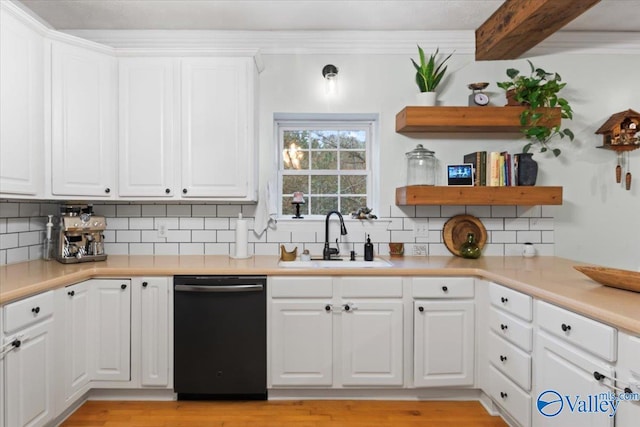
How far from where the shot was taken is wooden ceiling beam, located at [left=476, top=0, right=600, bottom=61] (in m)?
2.26

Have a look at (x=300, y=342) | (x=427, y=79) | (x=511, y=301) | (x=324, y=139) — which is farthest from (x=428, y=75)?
(x=300, y=342)

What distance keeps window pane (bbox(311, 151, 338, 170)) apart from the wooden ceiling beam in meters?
1.34

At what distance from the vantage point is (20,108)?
88.8 inches

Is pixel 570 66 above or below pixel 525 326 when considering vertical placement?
above

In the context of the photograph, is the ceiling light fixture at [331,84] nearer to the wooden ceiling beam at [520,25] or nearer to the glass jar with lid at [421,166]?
the glass jar with lid at [421,166]

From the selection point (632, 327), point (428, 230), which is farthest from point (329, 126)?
point (632, 327)

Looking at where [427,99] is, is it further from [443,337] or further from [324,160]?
[443,337]

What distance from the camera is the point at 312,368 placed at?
2.48 metres

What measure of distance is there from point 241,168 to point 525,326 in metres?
1.96

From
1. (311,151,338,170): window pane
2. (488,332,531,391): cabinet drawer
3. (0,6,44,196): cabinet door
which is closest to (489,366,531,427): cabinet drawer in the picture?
(488,332,531,391): cabinet drawer

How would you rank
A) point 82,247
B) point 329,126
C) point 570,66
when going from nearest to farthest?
point 82,247 → point 570,66 → point 329,126

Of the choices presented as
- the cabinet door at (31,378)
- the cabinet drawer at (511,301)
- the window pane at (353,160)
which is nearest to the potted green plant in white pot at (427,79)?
the window pane at (353,160)

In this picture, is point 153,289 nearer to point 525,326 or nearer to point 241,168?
point 241,168

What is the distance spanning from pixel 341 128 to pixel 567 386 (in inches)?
91.3
